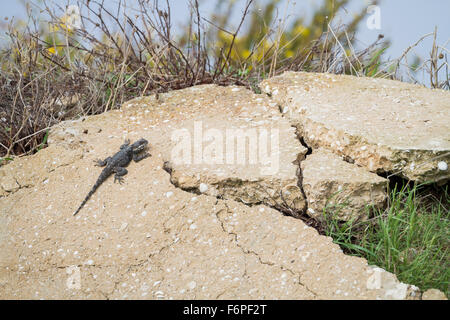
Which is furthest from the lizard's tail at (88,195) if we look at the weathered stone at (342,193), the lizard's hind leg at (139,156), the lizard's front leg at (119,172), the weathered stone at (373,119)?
the weathered stone at (373,119)

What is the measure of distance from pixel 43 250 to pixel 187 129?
4.78 feet

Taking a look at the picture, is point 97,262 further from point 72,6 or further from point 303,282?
point 72,6

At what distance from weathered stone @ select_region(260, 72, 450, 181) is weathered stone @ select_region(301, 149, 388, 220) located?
0.66ft

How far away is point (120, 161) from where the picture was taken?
140 inches

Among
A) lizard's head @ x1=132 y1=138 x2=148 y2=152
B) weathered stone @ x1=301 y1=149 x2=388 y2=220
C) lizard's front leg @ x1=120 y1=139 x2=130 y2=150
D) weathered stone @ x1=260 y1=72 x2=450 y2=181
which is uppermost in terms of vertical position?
weathered stone @ x1=260 y1=72 x2=450 y2=181

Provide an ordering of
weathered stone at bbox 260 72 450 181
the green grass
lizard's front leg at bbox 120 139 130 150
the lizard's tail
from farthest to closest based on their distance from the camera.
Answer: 1. lizard's front leg at bbox 120 139 130 150
2. the lizard's tail
3. weathered stone at bbox 260 72 450 181
4. the green grass

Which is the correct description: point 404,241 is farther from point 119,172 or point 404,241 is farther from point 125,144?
point 125,144

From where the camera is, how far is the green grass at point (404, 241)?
9.02 feet

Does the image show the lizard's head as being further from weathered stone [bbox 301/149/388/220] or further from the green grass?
the green grass

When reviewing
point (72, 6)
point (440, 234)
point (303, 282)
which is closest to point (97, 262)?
point (303, 282)

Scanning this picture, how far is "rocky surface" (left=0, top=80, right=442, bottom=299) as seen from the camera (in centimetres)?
259

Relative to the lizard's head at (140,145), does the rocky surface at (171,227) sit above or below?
below

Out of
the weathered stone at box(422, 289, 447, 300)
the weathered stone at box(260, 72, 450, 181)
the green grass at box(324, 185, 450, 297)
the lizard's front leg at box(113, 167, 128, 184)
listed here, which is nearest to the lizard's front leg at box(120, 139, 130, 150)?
the lizard's front leg at box(113, 167, 128, 184)

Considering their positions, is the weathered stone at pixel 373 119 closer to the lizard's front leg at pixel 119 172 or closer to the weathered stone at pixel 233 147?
the weathered stone at pixel 233 147
